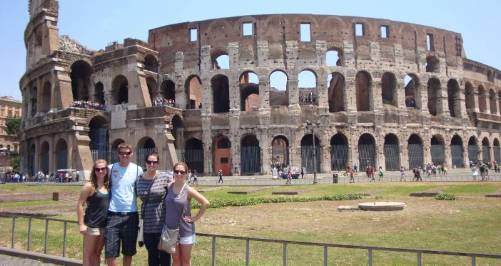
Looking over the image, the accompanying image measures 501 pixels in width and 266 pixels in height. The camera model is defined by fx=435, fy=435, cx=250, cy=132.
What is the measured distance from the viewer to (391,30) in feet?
119

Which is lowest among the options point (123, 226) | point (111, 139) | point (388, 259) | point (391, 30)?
point (388, 259)

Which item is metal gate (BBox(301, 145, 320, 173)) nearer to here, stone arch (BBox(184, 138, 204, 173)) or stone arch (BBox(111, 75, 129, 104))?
stone arch (BBox(184, 138, 204, 173))

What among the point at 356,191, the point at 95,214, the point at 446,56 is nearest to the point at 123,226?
the point at 95,214

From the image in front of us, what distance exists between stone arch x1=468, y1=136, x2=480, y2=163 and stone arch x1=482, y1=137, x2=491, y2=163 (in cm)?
136

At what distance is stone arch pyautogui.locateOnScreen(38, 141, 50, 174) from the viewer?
35.2 metres

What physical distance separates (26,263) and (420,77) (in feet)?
116

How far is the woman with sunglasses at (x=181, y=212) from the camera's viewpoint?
15.6 ft

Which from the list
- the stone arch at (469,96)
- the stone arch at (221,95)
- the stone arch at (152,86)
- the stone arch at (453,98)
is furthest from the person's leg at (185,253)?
the stone arch at (469,96)

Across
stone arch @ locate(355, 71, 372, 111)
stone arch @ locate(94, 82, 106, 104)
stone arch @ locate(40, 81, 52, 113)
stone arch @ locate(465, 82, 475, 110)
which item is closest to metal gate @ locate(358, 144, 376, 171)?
stone arch @ locate(355, 71, 372, 111)

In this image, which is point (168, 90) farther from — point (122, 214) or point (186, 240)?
point (186, 240)

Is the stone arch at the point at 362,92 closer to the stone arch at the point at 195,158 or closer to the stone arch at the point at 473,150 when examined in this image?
the stone arch at the point at 473,150

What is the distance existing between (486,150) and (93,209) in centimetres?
4379

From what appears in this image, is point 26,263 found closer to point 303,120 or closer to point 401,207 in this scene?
point 401,207

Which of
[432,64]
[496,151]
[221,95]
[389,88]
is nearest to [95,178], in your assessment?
[221,95]
